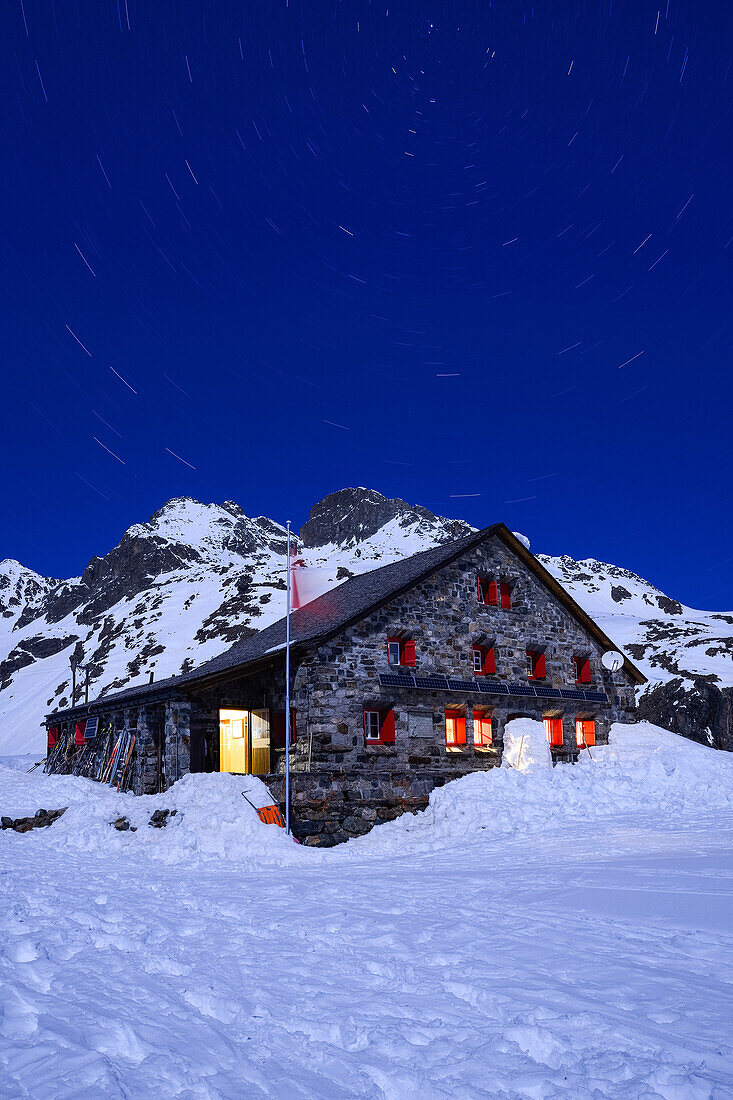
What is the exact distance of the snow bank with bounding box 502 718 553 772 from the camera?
71.8 ft

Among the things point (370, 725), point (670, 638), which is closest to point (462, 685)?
point (370, 725)

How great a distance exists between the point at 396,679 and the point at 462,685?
8.10 ft

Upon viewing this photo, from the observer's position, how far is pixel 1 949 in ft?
23.0

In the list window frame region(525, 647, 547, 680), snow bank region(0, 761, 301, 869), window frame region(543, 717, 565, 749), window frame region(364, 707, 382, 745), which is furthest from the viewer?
window frame region(525, 647, 547, 680)

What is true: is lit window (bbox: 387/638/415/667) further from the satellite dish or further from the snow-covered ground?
the satellite dish

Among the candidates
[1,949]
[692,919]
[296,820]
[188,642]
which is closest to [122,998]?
[1,949]

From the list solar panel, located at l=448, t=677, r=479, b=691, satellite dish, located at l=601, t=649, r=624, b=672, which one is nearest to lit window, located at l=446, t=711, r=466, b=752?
solar panel, located at l=448, t=677, r=479, b=691

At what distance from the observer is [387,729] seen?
21016mm

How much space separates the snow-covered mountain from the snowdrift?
1327 centimetres

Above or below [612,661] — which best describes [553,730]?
below

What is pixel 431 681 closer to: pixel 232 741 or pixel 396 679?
pixel 396 679

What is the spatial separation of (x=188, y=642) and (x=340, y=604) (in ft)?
208

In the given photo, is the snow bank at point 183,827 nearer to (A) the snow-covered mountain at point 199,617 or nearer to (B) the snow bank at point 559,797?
(B) the snow bank at point 559,797

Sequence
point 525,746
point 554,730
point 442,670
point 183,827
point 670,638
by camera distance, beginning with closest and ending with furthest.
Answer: point 183,827 < point 525,746 < point 442,670 < point 554,730 < point 670,638
